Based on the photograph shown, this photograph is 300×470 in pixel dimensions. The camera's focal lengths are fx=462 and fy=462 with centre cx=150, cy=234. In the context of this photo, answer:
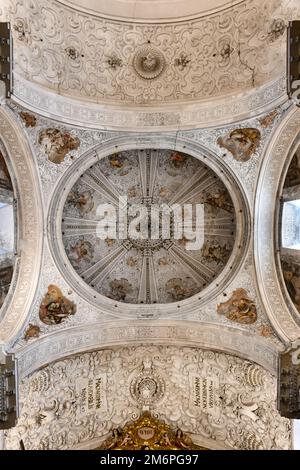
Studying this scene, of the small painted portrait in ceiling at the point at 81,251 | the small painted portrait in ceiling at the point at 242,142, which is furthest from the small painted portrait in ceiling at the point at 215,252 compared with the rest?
the small painted portrait in ceiling at the point at 81,251

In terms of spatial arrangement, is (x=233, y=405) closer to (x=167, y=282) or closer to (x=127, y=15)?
(x=167, y=282)

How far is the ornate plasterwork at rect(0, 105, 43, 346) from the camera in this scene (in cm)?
1212

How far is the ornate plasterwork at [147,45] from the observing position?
1148 centimetres

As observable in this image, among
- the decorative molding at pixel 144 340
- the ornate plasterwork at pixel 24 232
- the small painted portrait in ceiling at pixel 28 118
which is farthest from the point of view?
the decorative molding at pixel 144 340

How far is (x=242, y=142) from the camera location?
12617mm

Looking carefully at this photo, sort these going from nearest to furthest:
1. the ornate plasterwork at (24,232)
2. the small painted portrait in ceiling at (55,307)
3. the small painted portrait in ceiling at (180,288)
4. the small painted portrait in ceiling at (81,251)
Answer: the ornate plasterwork at (24,232) → the small painted portrait in ceiling at (55,307) → the small painted portrait in ceiling at (81,251) → the small painted portrait in ceiling at (180,288)

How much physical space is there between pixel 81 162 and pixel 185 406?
25.2 ft

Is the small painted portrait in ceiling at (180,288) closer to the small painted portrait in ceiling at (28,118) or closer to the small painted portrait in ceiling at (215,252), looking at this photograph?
the small painted portrait in ceiling at (215,252)

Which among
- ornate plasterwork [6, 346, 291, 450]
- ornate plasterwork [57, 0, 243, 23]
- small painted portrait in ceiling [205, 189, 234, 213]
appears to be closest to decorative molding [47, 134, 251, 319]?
small painted portrait in ceiling [205, 189, 234, 213]

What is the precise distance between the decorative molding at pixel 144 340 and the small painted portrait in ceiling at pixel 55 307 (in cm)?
40

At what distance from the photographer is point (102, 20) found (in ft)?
39.5

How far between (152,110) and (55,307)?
243 inches

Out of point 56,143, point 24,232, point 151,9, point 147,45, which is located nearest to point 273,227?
point 147,45
